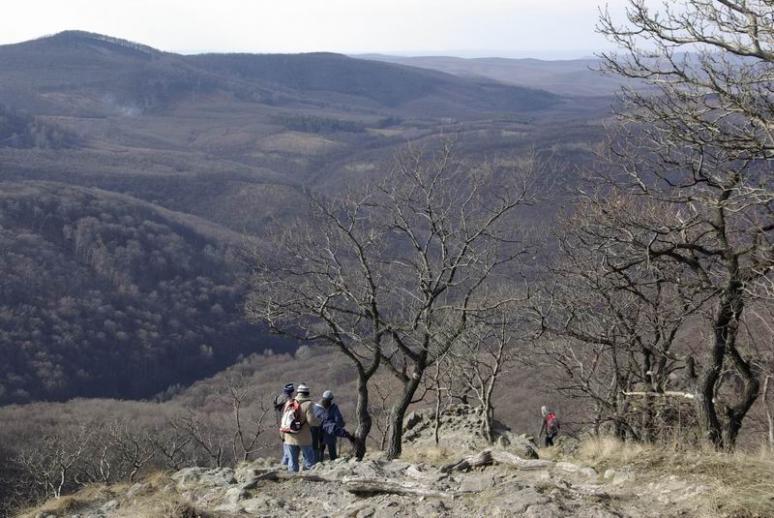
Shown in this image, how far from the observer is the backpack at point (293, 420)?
37.0ft

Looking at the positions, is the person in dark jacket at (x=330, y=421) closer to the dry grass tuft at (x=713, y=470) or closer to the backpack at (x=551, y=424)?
the dry grass tuft at (x=713, y=470)

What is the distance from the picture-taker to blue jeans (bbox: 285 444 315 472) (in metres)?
11.3

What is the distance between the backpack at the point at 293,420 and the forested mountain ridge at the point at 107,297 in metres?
59.9

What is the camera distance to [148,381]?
252 feet

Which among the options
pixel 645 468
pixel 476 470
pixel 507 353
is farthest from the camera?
pixel 507 353

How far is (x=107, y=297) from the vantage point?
285ft

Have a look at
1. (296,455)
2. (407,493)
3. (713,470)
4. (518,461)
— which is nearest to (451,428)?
(296,455)

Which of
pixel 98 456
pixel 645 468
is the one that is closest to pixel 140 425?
pixel 98 456

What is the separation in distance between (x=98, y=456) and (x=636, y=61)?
1364 inches

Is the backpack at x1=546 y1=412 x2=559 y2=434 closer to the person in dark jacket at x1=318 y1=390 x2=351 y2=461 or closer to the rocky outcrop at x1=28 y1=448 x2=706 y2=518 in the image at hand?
the person in dark jacket at x1=318 y1=390 x2=351 y2=461

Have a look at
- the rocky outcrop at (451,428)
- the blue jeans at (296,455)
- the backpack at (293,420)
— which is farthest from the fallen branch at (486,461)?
the rocky outcrop at (451,428)

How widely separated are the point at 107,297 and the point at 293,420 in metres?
81.6

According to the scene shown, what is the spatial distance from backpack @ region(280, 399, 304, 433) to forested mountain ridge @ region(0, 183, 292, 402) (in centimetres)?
5986

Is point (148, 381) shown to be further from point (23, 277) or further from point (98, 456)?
point (98, 456)
